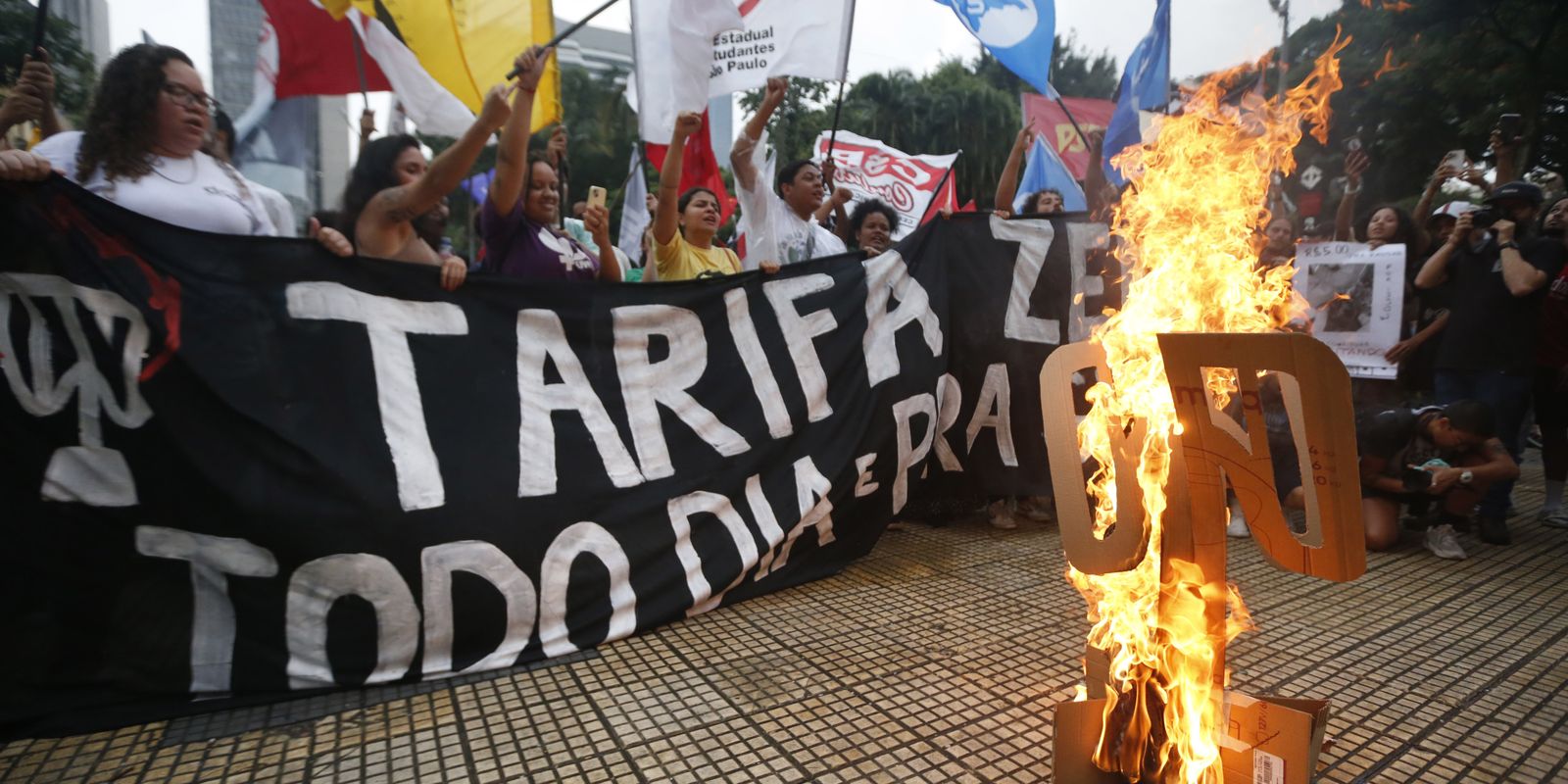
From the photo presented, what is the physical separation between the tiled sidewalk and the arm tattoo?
1.76 meters

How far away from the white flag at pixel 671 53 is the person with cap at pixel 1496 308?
4.61 m

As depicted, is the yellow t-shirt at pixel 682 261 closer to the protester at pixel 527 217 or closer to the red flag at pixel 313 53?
the protester at pixel 527 217

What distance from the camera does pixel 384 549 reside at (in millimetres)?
3031

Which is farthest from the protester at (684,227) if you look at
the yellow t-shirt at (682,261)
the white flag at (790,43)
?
the white flag at (790,43)

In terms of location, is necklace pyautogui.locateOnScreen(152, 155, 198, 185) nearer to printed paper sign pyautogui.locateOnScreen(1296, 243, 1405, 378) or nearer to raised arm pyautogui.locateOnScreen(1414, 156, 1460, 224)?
printed paper sign pyautogui.locateOnScreen(1296, 243, 1405, 378)

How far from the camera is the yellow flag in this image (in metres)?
4.30

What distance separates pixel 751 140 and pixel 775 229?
23.9 inches

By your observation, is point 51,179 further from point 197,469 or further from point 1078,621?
point 1078,621

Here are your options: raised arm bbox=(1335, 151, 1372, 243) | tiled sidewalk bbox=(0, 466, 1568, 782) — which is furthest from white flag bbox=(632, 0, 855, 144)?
raised arm bbox=(1335, 151, 1372, 243)

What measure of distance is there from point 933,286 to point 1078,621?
208 cm

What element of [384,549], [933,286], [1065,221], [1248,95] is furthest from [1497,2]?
[384,549]

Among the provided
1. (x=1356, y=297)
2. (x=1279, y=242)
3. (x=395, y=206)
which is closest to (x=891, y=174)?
(x=1279, y=242)

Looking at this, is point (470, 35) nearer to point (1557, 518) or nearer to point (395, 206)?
point (395, 206)

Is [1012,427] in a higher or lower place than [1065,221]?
lower
